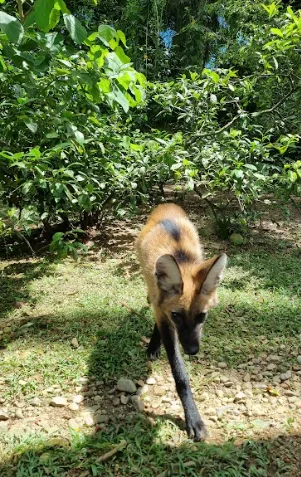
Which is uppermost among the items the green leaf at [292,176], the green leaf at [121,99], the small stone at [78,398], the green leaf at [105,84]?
the green leaf at [105,84]

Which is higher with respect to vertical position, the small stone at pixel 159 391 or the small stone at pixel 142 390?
the small stone at pixel 142 390

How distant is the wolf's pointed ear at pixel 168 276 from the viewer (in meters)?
2.62

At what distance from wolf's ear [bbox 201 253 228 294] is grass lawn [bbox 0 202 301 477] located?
0.92 metres

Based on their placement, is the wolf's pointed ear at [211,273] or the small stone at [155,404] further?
the small stone at [155,404]

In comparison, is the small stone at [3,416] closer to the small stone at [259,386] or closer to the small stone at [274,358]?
the small stone at [259,386]

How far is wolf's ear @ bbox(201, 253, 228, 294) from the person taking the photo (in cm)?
261

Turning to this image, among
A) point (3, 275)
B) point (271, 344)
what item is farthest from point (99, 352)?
point (3, 275)

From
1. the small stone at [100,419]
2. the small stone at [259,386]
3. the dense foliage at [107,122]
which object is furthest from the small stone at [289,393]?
the dense foliage at [107,122]

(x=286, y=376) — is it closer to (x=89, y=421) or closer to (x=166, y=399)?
(x=166, y=399)

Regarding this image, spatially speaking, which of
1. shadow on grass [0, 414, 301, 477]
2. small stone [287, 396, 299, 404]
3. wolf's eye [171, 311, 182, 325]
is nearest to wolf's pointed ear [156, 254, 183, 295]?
wolf's eye [171, 311, 182, 325]

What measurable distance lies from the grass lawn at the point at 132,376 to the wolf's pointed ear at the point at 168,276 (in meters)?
0.91

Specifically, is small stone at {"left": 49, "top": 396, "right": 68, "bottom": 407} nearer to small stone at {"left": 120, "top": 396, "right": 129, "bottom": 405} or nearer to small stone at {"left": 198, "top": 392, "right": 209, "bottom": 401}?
small stone at {"left": 120, "top": 396, "right": 129, "bottom": 405}

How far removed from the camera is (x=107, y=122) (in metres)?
6.16

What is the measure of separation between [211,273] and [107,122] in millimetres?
4193
